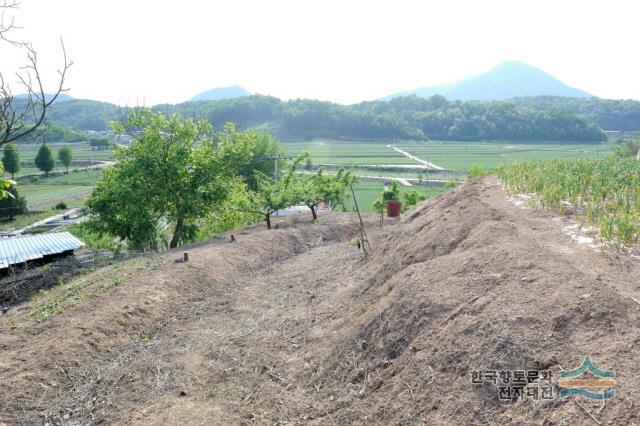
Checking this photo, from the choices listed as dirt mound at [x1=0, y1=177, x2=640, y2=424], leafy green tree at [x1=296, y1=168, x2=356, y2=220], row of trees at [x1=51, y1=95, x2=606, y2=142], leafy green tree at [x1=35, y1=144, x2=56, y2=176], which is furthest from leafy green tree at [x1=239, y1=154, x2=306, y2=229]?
row of trees at [x1=51, y1=95, x2=606, y2=142]

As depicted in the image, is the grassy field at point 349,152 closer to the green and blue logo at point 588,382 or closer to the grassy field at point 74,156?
the grassy field at point 74,156

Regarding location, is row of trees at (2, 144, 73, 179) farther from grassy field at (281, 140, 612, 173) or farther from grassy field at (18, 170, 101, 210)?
grassy field at (281, 140, 612, 173)

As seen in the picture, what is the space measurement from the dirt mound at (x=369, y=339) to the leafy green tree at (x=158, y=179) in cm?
579

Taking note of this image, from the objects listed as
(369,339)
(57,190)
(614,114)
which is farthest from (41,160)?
(614,114)

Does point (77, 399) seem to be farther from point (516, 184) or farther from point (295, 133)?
point (295, 133)

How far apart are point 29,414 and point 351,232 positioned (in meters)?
11.7

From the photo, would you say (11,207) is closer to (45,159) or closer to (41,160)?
(41,160)

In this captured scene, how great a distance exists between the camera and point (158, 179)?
13.8 m

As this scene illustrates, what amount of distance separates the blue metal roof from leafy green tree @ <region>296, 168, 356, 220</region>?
7.33 metres

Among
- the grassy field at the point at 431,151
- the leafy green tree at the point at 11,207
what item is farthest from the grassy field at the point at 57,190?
the grassy field at the point at 431,151

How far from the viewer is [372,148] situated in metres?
88.9

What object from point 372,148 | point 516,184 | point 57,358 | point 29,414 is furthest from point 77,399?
point 372,148

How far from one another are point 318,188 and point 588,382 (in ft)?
45.5

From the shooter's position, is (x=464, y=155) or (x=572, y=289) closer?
(x=572, y=289)
